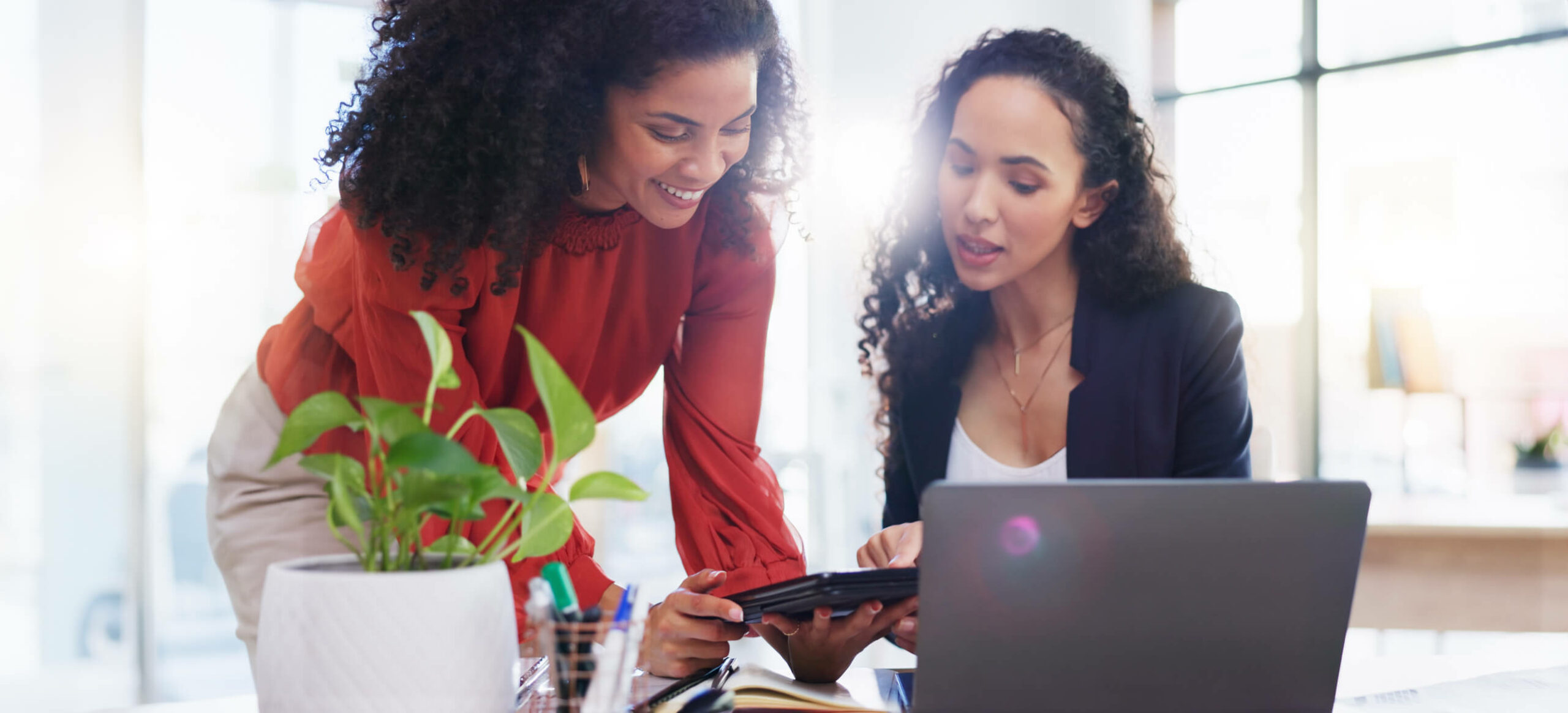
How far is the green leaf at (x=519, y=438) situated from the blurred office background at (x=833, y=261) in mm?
2054

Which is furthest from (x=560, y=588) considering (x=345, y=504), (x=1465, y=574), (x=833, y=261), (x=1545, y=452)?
(x=1545, y=452)

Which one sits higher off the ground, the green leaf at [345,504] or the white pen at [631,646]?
the green leaf at [345,504]

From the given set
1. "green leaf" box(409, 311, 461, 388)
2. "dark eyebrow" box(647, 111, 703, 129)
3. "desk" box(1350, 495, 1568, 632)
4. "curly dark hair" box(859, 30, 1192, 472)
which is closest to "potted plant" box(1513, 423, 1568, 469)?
"desk" box(1350, 495, 1568, 632)

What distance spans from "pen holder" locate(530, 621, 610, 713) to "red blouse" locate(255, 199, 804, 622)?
1.50ft

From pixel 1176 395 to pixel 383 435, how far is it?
3.59 ft

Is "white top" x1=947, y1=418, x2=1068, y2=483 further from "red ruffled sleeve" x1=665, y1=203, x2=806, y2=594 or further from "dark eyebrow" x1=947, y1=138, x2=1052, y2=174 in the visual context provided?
"dark eyebrow" x1=947, y1=138, x2=1052, y2=174

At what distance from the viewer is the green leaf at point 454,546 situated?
70 centimetres

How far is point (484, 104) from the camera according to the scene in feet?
3.87

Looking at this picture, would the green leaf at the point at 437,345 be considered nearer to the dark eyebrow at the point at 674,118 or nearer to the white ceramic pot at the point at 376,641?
the white ceramic pot at the point at 376,641

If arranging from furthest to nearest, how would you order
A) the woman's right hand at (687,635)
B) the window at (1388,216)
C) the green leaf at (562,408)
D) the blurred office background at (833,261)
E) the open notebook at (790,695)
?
the window at (1388,216)
the blurred office background at (833,261)
the woman's right hand at (687,635)
the open notebook at (790,695)
the green leaf at (562,408)

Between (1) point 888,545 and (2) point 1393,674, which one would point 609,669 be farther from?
(2) point 1393,674

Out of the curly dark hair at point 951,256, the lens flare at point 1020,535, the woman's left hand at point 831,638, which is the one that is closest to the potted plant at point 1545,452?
the curly dark hair at point 951,256

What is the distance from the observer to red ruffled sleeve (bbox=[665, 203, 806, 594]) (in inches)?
55.1

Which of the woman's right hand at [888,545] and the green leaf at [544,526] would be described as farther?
the woman's right hand at [888,545]
